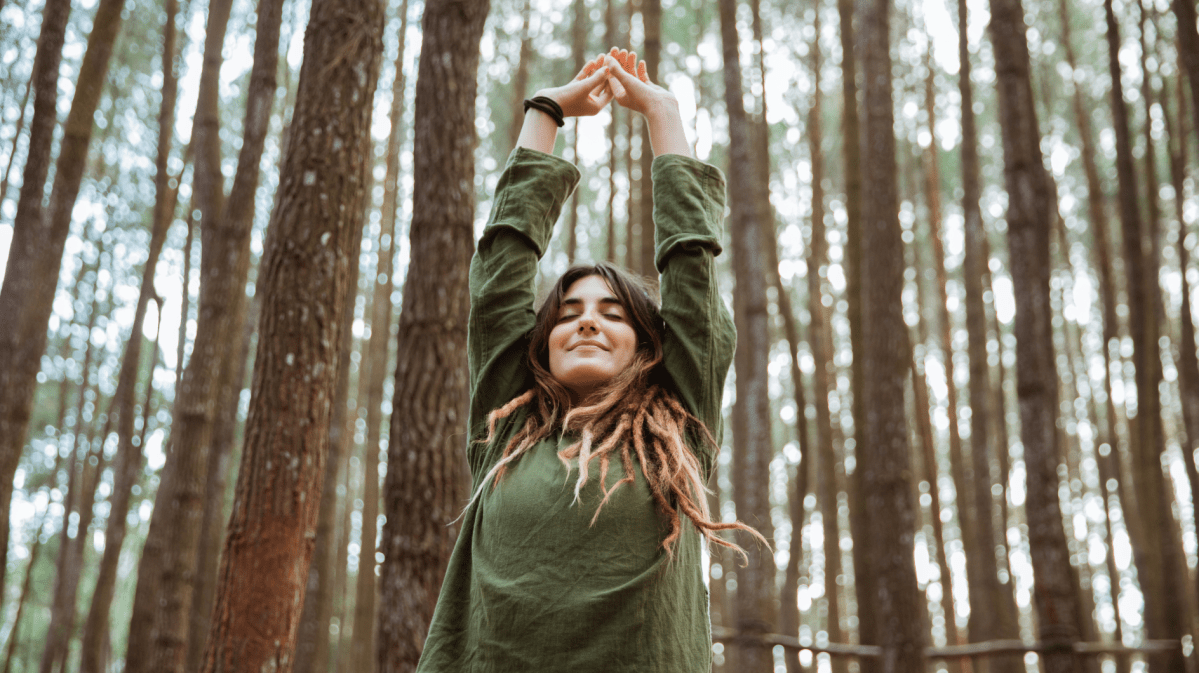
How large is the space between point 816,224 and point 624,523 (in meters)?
7.31

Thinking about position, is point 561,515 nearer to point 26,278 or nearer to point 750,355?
point 26,278

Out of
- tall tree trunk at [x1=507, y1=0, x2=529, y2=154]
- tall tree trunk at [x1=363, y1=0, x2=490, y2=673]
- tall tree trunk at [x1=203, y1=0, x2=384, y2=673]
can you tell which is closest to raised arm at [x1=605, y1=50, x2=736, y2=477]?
tall tree trunk at [x1=203, y1=0, x2=384, y2=673]

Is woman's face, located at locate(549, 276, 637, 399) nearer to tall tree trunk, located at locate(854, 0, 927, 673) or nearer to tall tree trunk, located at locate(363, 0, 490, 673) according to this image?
tall tree trunk, located at locate(363, 0, 490, 673)

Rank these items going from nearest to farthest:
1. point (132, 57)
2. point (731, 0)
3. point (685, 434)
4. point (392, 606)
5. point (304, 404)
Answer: point (685, 434), point (304, 404), point (392, 606), point (731, 0), point (132, 57)

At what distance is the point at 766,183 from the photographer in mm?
7711

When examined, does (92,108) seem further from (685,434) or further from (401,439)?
(685,434)

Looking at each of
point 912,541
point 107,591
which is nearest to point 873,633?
point 912,541

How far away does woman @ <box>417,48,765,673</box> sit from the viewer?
1350 mm

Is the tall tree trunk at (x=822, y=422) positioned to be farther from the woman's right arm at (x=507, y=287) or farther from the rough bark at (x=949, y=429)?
the woman's right arm at (x=507, y=287)

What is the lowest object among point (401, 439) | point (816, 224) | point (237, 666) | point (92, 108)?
point (237, 666)

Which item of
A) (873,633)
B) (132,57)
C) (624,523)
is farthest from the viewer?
(132,57)

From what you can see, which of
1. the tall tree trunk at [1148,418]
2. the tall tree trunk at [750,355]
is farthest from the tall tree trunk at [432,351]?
the tall tree trunk at [1148,418]

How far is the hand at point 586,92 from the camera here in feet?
6.15

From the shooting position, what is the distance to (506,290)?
5.52 ft
